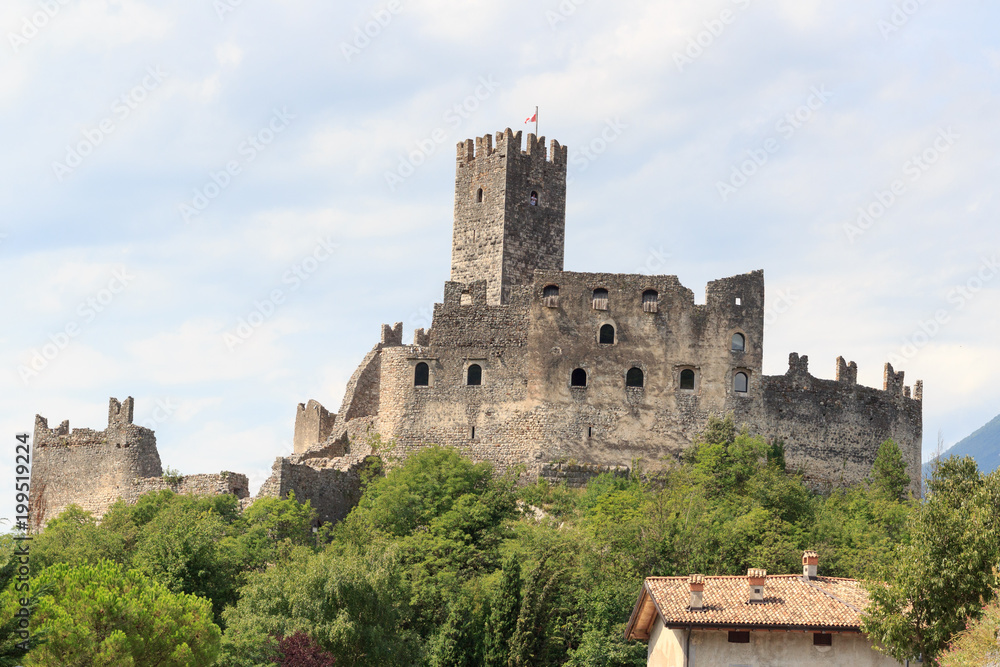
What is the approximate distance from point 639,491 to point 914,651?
18.9 m

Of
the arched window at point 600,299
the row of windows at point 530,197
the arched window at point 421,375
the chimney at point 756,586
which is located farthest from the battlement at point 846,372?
the chimney at point 756,586

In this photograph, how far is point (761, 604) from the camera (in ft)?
124

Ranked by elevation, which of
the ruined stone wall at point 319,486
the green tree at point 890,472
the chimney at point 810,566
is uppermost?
the green tree at point 890,472

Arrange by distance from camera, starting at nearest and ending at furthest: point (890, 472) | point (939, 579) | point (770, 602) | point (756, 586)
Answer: point (939, 579)
point (770, 602)
point (756, 586)
point (890, 472)

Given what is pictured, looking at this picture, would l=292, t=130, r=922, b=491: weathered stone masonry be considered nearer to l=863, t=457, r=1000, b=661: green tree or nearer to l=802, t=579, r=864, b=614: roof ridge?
l=802, t=579, r=864, b=614: roof ridge

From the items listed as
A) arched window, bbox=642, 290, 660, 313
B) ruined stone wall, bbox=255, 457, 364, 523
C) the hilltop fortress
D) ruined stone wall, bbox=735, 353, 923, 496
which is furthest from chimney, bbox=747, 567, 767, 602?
ruined stone wall, bbox=255, 457, 364, 523

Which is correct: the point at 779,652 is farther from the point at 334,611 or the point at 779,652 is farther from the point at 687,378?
the point at 687,378

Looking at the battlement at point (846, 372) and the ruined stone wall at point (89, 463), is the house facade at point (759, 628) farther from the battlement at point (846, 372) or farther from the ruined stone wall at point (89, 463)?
the ruined stone wall at point (89, 463)

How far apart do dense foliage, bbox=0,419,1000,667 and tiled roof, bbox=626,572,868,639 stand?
1926 mm

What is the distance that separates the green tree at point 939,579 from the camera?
1299 inches

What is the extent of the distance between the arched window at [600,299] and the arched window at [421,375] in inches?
268

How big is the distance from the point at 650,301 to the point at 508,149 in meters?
9.54

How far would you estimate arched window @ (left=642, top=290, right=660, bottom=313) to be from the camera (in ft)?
183

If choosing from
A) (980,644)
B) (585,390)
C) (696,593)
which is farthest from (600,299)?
(980,644)
